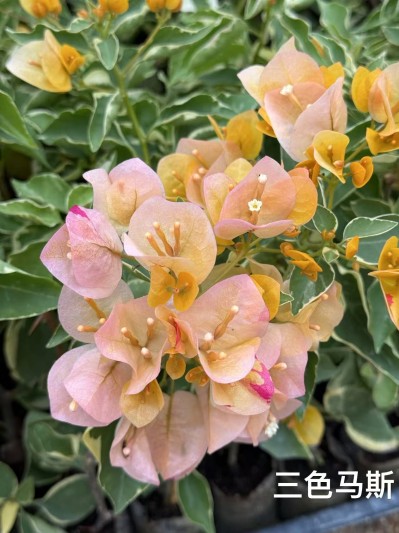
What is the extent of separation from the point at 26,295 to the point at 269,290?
242 millimetres

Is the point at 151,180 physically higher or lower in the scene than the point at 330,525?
higher

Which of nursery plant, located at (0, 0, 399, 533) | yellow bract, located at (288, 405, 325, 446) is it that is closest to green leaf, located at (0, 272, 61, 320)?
nursery plant, located at (0, 0, 399, 533)

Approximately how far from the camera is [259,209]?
0.39 m

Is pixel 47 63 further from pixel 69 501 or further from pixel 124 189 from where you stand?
pixel 69 501

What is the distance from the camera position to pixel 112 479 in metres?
0.54

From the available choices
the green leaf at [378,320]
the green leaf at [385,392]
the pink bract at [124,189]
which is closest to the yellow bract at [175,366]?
the pink bract at [124,189]

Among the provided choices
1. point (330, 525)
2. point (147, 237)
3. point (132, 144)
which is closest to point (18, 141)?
point (132, 144)

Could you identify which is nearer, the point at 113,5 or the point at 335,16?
the point at 113,5

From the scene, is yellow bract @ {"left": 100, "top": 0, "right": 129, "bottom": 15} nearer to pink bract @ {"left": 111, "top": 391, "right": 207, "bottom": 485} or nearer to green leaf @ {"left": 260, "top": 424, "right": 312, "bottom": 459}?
pink bract @ {"left": 111, "top": 391, "right": 207, "bottom": 485}

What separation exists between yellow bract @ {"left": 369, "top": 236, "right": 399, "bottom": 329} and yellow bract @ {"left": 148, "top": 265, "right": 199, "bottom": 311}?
5.5 inches

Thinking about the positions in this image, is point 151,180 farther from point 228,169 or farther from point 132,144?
point 132,144

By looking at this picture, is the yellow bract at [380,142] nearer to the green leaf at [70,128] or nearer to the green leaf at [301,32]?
the green leaf at [301,32]

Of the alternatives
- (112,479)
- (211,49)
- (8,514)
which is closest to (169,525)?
(8,514)

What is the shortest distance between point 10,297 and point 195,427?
8.1 inches
